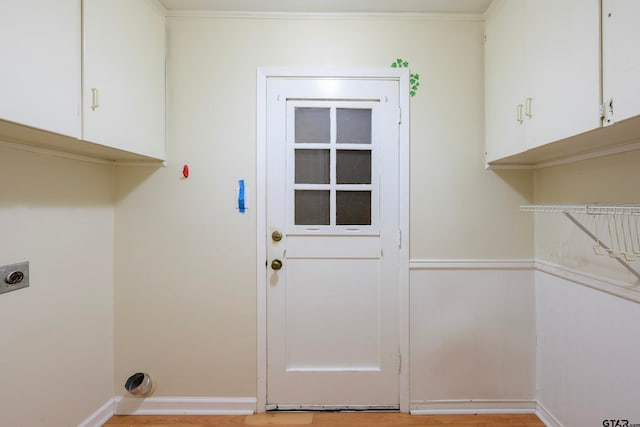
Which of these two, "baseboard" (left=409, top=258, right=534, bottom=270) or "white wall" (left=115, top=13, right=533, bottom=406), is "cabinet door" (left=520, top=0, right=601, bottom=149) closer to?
"white wall" (left=115, top=13, right=533, bottom=406)

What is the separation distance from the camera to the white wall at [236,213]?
1854 millimetres

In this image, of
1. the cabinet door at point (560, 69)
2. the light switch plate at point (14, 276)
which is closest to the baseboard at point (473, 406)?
the cabinet door at point (560, 69)

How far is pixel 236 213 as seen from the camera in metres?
1.87

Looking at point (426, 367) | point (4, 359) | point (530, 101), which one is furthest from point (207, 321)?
point (530, 101)

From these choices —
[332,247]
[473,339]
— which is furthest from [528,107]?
[473,339]

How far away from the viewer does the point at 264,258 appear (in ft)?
6.11

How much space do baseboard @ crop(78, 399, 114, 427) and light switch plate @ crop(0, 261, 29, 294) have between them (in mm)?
892

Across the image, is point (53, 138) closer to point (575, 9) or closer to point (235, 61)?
point (235, 61)

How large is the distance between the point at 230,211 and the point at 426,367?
1.54 metres

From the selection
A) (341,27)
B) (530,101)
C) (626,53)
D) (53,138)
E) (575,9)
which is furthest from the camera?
(341,27)

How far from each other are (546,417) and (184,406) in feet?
7.03

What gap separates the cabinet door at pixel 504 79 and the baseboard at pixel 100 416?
2.71 m

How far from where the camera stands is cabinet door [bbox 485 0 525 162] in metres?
1.50

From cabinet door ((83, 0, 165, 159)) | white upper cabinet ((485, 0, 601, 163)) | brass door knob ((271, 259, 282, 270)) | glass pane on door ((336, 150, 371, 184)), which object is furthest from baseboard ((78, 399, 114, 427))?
white upper cabinet ((485, 0, 601, 163))
